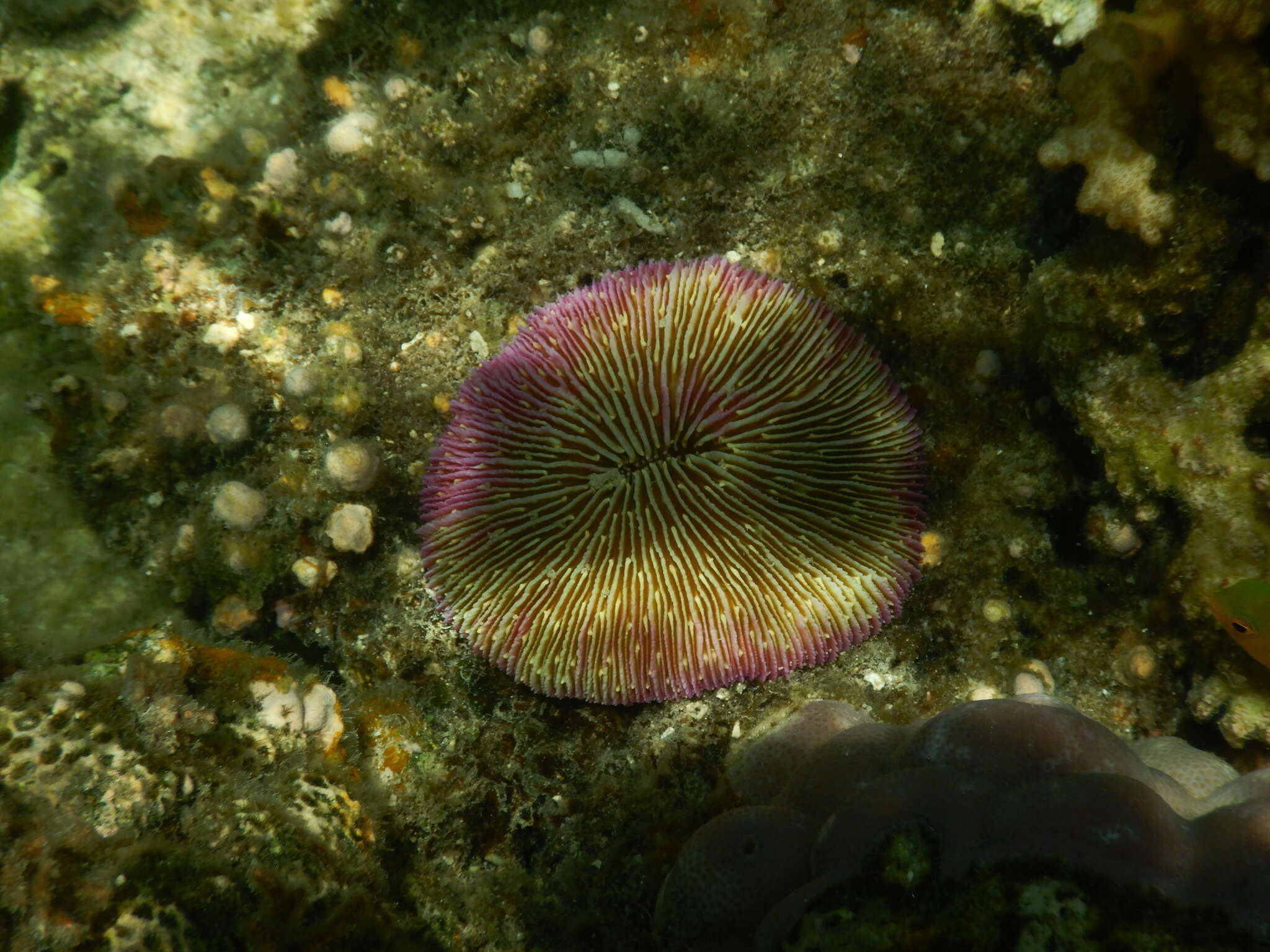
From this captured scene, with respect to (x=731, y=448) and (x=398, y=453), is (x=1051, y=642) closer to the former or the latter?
(x=731, y=448)

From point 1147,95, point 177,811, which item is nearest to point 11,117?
point 177,811

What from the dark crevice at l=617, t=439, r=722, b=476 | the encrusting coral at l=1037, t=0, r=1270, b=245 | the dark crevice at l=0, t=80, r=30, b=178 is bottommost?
the dark crevice at l=0, t=80, r=30, b=178

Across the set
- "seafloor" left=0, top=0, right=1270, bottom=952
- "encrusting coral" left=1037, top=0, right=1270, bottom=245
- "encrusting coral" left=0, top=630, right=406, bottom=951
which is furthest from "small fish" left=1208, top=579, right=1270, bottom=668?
"encrusting coral" left=0, top=630, right=406, bottom=951

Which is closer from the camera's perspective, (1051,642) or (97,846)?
(97,846)

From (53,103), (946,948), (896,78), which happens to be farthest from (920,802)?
(53,103)

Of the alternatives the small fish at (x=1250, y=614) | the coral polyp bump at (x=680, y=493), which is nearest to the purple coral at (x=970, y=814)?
the small fish at (x=1250, y=614)

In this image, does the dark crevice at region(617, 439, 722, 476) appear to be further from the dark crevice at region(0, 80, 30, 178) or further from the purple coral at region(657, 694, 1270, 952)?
the dark crevice at region(0, 80, 30, 178)
